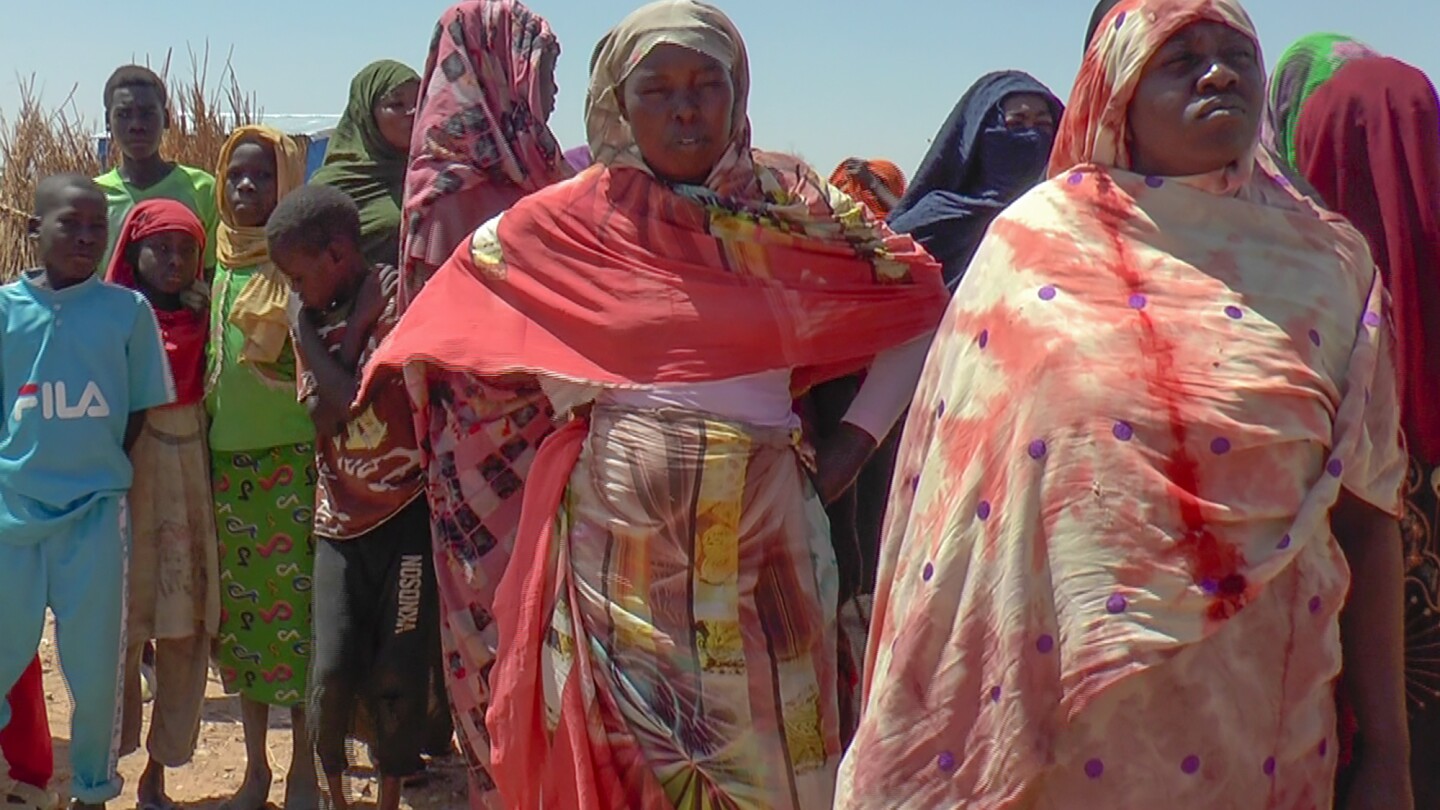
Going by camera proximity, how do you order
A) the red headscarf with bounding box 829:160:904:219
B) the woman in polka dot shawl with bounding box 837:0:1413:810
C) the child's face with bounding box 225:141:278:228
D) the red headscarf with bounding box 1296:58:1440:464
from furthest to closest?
the red headscarf with bounding box 829:160:904:219, the child's face with bounding box 225:141:278:228, the red headscarf with bounding box 1296:58:1440:464, the woman in polka dot shawl with bounding box 837:0:1413:810

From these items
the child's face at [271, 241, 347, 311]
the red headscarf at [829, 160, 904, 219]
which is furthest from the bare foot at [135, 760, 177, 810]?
the red headscarf at [829, 160, 904, 219]

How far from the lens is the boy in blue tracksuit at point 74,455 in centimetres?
484

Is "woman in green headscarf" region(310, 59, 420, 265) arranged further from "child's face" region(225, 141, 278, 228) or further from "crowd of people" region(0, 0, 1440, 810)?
"child's face" region(225, 141, 278, 228)

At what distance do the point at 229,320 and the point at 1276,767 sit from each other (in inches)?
146

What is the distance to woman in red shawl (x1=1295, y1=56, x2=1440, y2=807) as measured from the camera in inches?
120

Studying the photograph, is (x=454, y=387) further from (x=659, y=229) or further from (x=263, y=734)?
(x=263, y=734)

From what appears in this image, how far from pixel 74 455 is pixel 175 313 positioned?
1.99ft

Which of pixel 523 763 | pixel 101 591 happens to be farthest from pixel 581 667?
pixel 101 591

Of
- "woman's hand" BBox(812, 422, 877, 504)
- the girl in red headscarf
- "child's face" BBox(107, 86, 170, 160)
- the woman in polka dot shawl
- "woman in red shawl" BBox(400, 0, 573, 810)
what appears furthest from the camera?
"child's face" BBox(107, 86, 170, 160)

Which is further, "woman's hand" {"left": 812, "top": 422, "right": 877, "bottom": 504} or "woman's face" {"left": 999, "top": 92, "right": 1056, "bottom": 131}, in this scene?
"woman's face" {"left": 999, "top": 92, "right": 1056, "bottom": 131}

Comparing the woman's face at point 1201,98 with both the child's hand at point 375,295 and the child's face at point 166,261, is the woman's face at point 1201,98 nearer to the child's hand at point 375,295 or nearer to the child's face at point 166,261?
the child's hand at point 375,295

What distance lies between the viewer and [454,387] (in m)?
4.02

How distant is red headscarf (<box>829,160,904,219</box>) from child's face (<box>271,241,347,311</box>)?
2666mm

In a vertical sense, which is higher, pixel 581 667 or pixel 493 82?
pixel 493 82
